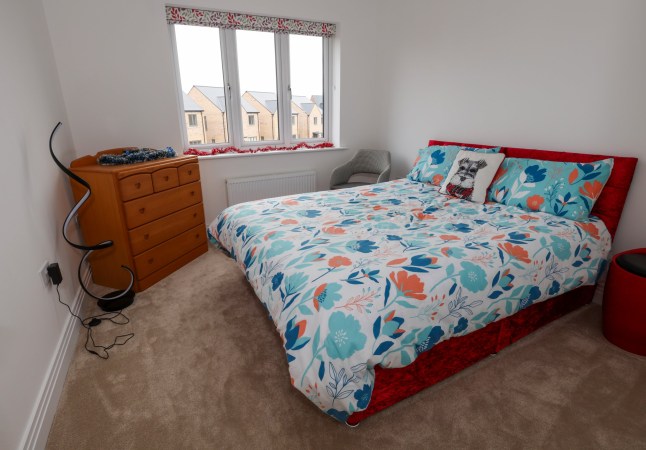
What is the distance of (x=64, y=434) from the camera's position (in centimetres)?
145

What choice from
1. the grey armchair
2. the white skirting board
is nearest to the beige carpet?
the white skirting board

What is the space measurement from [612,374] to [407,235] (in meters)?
1.25

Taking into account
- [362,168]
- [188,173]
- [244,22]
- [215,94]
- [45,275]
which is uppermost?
[244,22]

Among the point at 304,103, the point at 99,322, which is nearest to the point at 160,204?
the point at 99,322

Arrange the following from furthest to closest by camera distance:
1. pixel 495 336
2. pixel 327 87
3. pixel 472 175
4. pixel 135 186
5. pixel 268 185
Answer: pixel 327 87, pixel 268 185, pixel 472 175, pixel 135 186, pixel 495 336

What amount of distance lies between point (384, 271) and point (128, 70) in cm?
291

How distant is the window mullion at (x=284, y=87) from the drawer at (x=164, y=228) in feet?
4.82

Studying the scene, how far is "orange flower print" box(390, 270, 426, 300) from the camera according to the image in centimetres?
139

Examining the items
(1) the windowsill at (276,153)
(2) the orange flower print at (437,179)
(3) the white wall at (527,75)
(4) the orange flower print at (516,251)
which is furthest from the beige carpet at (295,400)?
(1) the windowsill at (276,153)

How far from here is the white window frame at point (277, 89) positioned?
351 centimetres

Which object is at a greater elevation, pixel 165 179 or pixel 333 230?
pixel 165 179

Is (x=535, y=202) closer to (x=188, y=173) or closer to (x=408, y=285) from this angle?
(x=408, y=285)

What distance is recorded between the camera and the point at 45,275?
1.82 metres

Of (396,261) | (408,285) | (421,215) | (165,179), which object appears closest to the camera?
(408,285)
